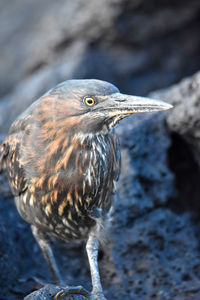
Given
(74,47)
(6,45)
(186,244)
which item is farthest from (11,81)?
(186,244)

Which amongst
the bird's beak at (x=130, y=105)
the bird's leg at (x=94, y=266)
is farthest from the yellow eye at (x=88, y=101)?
the bird's leg at (x=94, y=266)

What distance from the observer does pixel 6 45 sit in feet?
29.2

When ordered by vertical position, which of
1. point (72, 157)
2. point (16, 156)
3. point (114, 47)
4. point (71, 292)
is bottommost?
point (71, 292)

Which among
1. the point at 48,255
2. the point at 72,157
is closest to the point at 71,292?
the point at 48,255

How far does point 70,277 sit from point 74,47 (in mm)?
4153

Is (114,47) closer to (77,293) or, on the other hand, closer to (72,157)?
(72,157)

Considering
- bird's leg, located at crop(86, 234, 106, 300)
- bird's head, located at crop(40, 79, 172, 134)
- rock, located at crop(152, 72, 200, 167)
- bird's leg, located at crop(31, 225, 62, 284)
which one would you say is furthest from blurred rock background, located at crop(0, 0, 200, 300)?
bird's head, located at crop(40, 79, 172, 134)

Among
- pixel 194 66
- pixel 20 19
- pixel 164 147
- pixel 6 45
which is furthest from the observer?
pixel 20 19

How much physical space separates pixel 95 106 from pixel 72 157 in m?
0.41

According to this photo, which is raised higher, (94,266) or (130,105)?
(130,105)

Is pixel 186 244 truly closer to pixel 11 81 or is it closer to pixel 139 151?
pixel 139 151

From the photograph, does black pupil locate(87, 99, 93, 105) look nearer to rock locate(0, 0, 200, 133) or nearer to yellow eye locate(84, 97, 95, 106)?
yellow eye locate(84, 97, 95, 106)

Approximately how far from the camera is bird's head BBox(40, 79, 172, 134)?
9.18ft

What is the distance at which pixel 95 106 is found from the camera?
110 inches
